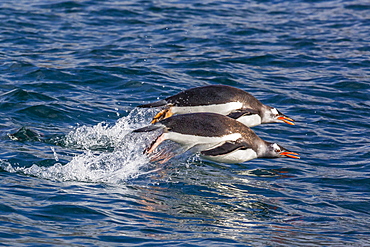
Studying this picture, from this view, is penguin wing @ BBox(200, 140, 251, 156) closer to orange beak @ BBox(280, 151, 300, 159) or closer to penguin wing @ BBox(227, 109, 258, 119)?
orange beak @ BBox(280, 151, 300, 159)

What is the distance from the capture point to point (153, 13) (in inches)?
728

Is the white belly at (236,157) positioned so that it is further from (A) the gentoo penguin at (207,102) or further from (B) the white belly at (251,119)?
(B) the white belly at (251,119)

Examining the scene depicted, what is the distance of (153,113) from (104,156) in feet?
8.05

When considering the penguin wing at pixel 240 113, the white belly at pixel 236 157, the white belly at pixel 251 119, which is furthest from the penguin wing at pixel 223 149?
the white belly at pixel 251 119

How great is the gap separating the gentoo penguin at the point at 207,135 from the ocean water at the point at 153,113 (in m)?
0.41

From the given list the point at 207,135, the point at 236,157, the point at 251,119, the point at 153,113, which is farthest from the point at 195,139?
the point at 153,113

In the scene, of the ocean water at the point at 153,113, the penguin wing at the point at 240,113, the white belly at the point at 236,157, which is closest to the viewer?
the ocean water at the point at 153,113

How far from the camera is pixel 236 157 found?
8.41 metres

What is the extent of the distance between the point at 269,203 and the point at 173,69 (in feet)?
21.8

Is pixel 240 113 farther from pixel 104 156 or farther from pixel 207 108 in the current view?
pixel 104 156

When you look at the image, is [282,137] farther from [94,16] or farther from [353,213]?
[94,16]

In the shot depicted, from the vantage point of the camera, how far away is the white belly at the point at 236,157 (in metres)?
8.29

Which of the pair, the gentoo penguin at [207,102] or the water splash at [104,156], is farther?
the gentoo penguin at [207,102]

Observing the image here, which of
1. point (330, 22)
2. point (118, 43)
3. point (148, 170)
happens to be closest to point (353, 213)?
point (148, 170)
